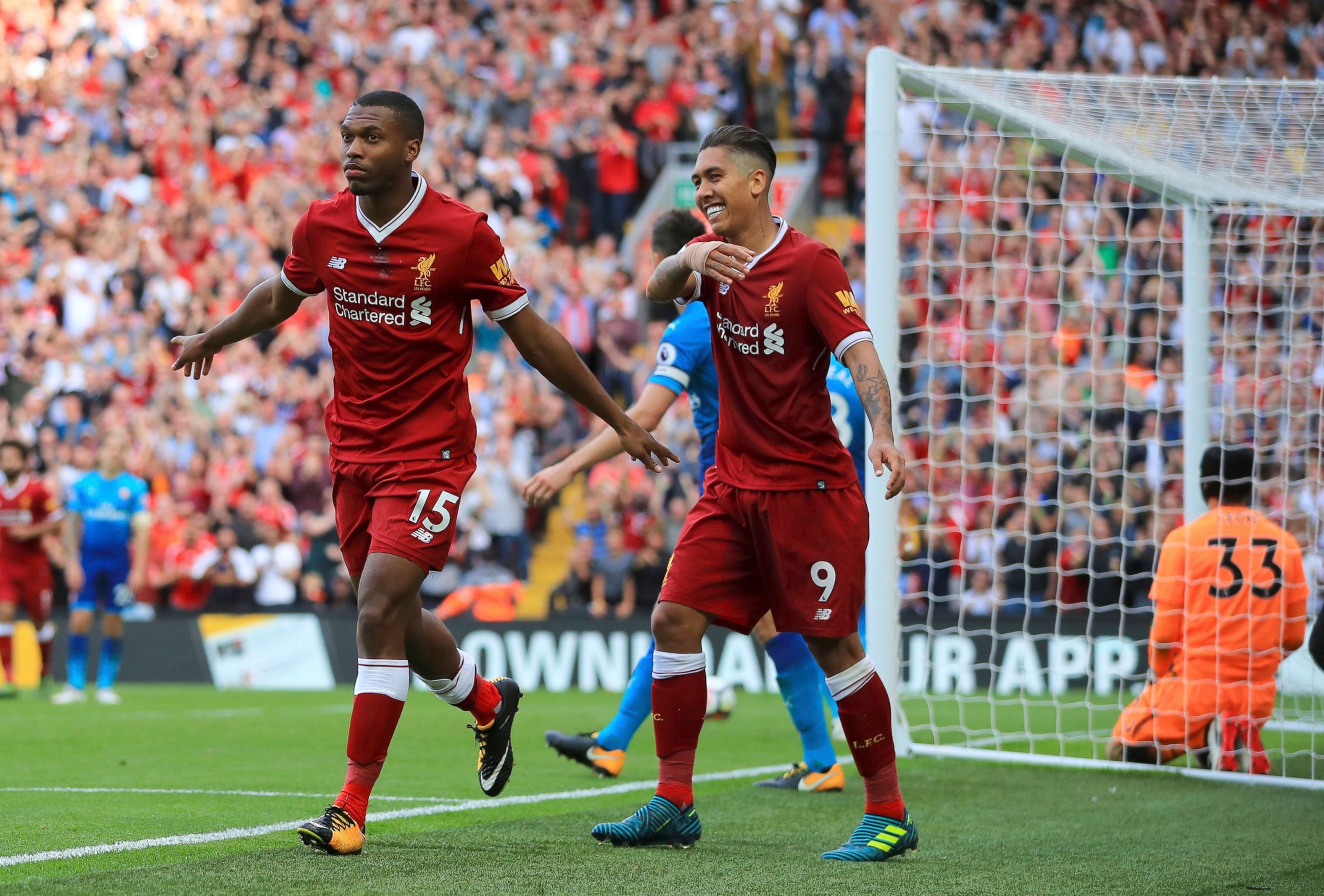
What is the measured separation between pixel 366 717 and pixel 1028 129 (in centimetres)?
530

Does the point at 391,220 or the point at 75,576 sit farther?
the point at 75,576

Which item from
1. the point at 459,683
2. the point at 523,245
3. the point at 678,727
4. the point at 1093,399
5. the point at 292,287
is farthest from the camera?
the point at 523,245

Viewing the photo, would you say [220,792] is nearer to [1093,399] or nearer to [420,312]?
[420,312]

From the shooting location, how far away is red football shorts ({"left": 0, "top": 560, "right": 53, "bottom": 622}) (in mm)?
13109

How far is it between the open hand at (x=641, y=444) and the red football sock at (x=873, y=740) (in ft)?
3.18

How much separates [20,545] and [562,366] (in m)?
9.67

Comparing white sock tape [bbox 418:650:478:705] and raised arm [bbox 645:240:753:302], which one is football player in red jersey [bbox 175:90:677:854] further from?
raised arm [bbox 645:240:753:302]

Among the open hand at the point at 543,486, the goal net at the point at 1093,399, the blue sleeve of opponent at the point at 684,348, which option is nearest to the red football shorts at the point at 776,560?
the open hand at the point at 543,486

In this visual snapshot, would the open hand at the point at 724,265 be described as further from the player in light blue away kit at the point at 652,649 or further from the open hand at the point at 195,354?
the open hand at the point at 195,354

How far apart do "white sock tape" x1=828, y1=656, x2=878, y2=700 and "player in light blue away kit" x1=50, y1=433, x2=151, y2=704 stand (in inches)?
359

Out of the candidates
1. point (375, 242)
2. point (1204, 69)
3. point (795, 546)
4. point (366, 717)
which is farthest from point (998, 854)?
point (1204, 69)

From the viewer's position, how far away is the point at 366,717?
482cm

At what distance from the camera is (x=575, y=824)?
5.60 meters

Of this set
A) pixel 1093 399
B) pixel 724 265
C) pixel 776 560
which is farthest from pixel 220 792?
pixel 1093 399
